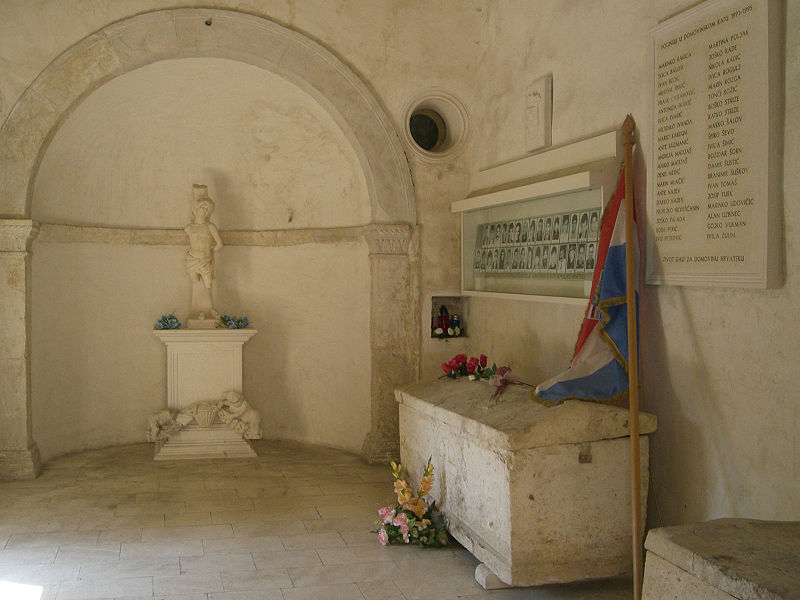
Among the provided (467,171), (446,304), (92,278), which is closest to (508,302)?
(446,304)

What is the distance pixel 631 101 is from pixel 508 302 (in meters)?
2.07

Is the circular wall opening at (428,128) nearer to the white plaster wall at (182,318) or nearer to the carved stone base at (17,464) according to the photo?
the white plaster wall at (182,318)

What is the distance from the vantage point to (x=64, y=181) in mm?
6949

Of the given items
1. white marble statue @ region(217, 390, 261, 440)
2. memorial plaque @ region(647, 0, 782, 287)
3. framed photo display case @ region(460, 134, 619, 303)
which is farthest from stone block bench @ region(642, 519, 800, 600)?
white marble statue @ region(217, 390, 261, 440)

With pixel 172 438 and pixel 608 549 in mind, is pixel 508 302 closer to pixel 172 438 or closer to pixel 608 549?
pixel 608 549

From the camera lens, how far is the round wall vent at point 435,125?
674cm

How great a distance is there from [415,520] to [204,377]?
3.16 metres

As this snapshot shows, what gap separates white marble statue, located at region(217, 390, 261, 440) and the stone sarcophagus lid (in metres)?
3.33

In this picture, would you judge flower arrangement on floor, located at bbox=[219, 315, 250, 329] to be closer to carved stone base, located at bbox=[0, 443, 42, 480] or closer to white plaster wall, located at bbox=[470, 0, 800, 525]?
carved stone base, located at bbox=[0, 443, 42, 480]

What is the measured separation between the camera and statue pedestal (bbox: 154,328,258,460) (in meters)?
6.99

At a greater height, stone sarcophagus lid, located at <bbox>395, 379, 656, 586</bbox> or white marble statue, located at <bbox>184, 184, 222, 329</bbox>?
white marble statue, located at <bbox>184, 184, 222, 329</bbox>

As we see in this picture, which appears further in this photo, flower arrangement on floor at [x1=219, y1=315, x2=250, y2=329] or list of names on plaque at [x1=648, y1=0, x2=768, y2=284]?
flower arrangement on floor at [x1=219, y1=315, x2=250, y2=329]

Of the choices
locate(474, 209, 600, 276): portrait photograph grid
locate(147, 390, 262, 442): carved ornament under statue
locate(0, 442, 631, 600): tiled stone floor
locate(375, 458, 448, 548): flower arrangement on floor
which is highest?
locate(474, 209, 600, 276): portrait photograph grid

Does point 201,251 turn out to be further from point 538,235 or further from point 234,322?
point 538,235
